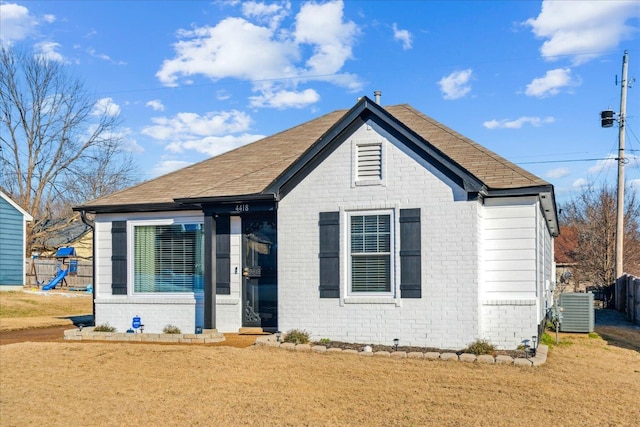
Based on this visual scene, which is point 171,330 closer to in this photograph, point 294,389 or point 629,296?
point 294,389

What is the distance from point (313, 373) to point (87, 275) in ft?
88.8

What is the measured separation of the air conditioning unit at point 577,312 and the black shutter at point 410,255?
607cm

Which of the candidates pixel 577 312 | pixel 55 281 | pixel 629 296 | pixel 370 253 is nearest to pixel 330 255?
pixel 370 253

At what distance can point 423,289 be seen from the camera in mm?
11109

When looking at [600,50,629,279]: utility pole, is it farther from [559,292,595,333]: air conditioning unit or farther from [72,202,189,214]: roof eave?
[72,202,189,214]: roof eave

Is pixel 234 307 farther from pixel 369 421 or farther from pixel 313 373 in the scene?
pixel 369 421

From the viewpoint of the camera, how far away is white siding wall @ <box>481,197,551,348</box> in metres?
11.2

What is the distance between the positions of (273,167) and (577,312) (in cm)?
842

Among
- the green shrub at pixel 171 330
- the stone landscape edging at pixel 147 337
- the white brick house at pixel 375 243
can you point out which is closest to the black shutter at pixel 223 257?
the white brick house at pixel 375 243

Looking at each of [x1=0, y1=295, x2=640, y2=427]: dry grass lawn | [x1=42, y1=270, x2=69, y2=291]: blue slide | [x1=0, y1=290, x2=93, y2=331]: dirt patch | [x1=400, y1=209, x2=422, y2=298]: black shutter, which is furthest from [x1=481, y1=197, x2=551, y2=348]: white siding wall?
[x1=42, y1=270, x2=69, y2=291]: blue slide

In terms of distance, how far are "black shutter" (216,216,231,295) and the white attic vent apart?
3.28 meters

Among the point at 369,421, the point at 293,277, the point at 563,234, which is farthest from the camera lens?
the point at 563,234

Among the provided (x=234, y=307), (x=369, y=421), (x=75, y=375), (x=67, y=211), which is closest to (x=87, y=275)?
(x=67, y=211)

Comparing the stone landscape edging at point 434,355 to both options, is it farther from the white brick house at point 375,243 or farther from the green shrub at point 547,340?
the green shrub at point 547,340
